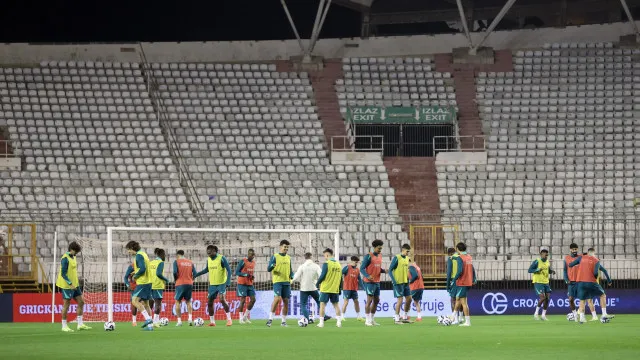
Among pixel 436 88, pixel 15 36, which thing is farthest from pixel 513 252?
pixel 15 36

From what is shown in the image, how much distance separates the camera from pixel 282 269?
24625 millimetres

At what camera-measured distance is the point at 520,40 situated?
4388cm

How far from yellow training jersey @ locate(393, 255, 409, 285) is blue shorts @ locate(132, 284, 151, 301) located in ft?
21.5

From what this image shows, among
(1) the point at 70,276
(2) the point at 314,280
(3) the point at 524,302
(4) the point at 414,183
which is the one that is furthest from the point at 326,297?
(4) the point at 414,183

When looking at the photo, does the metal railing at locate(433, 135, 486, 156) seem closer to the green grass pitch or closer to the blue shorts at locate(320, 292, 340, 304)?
the blue shorts at locate(320, 292, 340, 304)

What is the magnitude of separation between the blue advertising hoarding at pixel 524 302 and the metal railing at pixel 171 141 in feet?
32.8

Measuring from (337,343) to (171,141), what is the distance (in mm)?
23685

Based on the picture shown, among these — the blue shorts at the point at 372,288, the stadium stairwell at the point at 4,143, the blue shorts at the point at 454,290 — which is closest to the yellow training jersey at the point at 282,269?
the blue shorts at the point at 372,288

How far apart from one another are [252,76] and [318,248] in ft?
38.8

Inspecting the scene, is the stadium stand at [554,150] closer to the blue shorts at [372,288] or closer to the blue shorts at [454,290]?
the blue shorts at [372,288]

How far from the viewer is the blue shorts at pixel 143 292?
73.4 ft

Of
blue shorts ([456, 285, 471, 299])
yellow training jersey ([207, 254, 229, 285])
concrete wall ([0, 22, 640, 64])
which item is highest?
concrete wall ([0, 22, 640, 64])

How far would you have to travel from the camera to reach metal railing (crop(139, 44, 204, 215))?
36656 mm

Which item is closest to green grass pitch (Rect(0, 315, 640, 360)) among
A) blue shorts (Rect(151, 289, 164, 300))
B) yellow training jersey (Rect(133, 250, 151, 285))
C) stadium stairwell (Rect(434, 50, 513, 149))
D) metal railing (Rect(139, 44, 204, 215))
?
yellow training jersey (Rect(133, 250, 151, 285))
